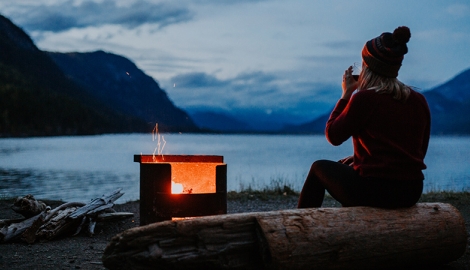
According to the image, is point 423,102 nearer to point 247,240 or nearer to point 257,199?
point 247,240

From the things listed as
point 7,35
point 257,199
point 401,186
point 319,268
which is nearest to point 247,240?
point 319,268

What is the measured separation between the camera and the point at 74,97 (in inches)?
4358

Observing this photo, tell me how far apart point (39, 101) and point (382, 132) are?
8088cm

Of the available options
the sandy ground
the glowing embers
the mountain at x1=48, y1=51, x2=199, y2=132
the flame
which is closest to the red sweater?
the sandy ground

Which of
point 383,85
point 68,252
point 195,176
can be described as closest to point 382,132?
point 383,85

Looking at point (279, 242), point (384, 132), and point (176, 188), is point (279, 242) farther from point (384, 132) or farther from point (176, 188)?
point (176, 188)

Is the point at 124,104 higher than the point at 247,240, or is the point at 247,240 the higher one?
the point at 124,104

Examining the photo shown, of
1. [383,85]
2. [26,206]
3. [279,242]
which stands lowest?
[26,206]

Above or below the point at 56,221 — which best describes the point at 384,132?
above

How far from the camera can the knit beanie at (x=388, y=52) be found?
3533 mm

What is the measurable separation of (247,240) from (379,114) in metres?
1.36

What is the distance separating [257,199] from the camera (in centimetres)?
902

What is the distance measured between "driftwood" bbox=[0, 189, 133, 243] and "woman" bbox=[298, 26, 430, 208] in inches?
132

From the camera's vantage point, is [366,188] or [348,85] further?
[348,85]
